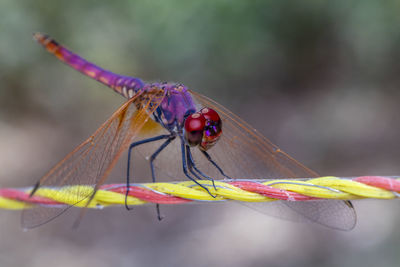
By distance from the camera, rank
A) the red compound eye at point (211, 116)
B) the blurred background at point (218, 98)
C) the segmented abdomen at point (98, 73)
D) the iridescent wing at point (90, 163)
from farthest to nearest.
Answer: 1. the blurred background at point (218, 98)
2. the segmented abdomen at point (98, 73)
3. the red compound eye at point (211, 116)
4. the iridescent wing at point (90, 163)

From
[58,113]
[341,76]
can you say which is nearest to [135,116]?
[58,113]

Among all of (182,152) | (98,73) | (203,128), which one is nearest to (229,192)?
(203,128)

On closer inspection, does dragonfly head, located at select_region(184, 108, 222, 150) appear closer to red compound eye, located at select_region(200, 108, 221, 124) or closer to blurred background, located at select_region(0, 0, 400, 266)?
red compound eye, located at select_region(200, 108, 221, 124)

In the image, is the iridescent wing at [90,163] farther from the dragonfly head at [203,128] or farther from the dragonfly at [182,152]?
the dragonfly head at [203,128]

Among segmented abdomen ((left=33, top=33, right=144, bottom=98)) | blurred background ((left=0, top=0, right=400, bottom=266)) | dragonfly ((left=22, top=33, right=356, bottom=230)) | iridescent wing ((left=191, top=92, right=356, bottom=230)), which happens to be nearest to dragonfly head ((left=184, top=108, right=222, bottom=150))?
dragonfly ((left=22, top=33, right=356, bottom=230))

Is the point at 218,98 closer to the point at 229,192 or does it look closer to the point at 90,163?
the point at 90,163

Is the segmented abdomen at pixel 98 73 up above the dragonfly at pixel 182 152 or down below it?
above

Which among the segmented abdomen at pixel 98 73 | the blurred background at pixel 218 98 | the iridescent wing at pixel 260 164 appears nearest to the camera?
the iridescent wing at pixel 260 164

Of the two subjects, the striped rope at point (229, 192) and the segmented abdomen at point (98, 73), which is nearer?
the striped rope at point (229, 192)

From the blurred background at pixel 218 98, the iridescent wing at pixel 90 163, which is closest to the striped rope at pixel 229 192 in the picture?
the iridescent wing at pixel 90 163
